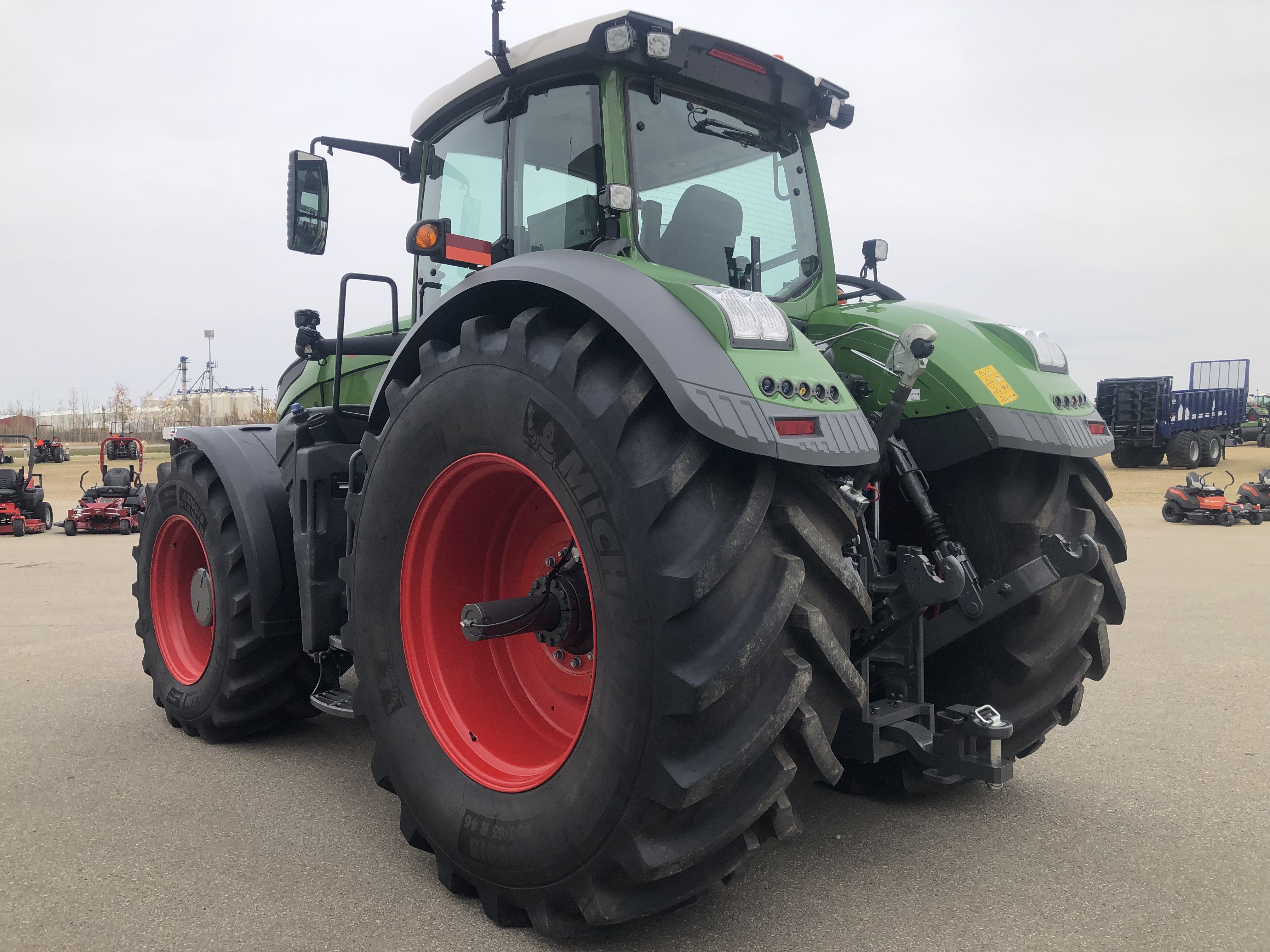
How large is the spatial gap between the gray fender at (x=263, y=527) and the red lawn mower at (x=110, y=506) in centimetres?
1164

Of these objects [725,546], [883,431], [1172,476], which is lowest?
[1172,476]

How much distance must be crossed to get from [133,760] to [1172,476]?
24.4 metres

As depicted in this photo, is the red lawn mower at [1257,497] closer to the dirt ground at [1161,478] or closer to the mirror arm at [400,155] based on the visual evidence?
the dirt ground at [1161,478]

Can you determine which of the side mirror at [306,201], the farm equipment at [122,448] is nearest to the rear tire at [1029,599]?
the side mirror at [306,201]

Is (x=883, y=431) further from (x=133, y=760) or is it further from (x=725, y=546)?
(x=133, y=760)

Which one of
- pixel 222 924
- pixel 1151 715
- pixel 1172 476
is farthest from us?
pixel 1172 476

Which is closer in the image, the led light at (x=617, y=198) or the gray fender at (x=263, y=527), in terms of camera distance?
the led light at (x=617, y=198)

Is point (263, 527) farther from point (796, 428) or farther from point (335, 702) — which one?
point (796, 428)

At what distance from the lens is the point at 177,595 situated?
175 inches

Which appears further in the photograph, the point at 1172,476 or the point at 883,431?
the point at 1172,476

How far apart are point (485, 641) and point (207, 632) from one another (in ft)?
7.04

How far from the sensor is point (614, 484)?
6.79 feet

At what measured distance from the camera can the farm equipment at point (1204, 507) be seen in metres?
13.4

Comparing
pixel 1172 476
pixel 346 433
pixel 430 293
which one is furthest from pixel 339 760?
pixel 1172 476
